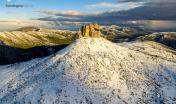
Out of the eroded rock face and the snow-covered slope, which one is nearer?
the snow-covered slope

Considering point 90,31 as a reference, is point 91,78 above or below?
below

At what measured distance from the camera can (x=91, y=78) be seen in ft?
227

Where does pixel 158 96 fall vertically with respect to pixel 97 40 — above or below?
Answer: below

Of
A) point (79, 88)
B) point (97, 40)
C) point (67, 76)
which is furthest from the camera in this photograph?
point (97, 40)

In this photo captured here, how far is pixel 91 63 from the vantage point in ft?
250

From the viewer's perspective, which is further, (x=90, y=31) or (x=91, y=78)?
(x=90, y=31)

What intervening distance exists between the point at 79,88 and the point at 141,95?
12446mm

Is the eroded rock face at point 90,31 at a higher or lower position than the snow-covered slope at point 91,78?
higher

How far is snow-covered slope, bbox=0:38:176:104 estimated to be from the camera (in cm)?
6219

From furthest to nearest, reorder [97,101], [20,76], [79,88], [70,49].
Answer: [70,49]
[20,76]
[79,88]
[97,101]

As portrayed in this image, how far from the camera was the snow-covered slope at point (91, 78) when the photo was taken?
62188 mm

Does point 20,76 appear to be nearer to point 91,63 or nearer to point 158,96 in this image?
point 91,63

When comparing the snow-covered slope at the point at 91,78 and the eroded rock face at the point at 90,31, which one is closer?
the snow-covered slope at the point at 91,78

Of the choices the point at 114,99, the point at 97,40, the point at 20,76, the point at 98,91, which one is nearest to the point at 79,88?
the point at 98,91
